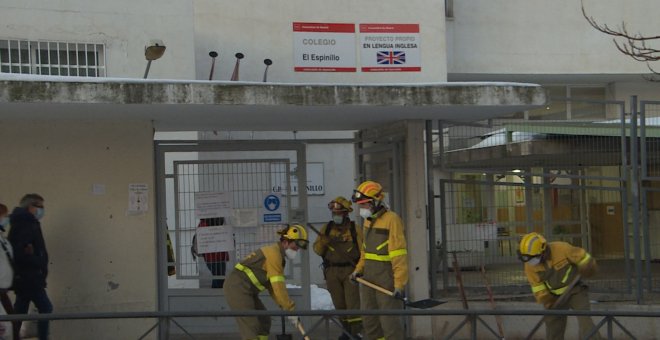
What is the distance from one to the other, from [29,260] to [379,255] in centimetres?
333

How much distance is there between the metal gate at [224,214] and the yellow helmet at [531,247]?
9.24ft

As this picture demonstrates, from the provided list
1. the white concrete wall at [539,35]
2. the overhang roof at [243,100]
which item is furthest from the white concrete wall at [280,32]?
the overhang roof at [243,100]

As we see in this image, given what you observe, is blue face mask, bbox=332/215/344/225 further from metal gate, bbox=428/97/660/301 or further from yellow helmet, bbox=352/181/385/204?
metal gate, bbox=428/97/660/301

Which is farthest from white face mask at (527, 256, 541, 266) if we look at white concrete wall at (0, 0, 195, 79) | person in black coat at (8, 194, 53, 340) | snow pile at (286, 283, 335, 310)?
white concrete wall at (0, 0, 195, 79)

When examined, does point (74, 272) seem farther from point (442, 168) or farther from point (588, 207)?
point (588, 207)

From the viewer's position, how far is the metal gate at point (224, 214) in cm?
919

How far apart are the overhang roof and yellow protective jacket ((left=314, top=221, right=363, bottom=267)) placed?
4.04 ft

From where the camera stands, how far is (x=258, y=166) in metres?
9.52

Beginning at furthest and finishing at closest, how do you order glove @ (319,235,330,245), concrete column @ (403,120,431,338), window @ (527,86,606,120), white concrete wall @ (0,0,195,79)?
window @ (527,86,606,120)
white concrete wall @ (0,0,195,79)
concrete column @ (403,120,431,338)
glove @ (319,235,330,245)

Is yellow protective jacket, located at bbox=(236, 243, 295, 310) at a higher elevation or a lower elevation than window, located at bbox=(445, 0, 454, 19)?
lower

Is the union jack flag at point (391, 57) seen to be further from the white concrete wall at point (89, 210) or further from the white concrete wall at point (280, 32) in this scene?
the white concrete wall at point (89, 210)

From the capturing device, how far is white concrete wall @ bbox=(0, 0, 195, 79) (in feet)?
36.7

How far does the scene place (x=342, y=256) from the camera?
28.5 feet

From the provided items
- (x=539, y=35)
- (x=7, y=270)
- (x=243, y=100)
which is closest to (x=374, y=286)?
(x=243, y=100)
